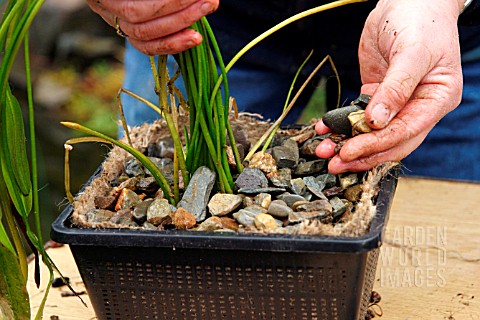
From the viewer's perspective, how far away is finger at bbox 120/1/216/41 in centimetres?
52

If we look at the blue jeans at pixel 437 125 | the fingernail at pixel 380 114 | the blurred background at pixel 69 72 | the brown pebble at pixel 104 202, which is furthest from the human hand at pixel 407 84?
the blurred background at pixel 69 72

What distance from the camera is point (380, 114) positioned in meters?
0.62

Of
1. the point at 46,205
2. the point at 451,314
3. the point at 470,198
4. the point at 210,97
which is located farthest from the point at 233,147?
the point at 46,205

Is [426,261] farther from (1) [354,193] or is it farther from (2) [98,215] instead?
(2) [98,215]

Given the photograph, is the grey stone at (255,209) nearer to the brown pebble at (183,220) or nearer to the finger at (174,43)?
the brown pebble at (183,220)

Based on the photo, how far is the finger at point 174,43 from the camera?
54 centimetres

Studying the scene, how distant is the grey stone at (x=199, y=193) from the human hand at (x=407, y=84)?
0.41ft

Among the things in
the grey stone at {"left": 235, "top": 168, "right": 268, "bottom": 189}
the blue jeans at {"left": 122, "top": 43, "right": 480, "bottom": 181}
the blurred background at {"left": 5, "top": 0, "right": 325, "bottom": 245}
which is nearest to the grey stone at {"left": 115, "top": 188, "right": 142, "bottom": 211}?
the grey stone at {"left": 235, "top": 168, "right": 268, "bottom": 189}

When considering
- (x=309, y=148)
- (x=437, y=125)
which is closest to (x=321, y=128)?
(x=309, y=148)

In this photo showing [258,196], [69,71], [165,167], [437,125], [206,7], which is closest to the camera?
[206,7]

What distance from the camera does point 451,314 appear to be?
0.69 metres

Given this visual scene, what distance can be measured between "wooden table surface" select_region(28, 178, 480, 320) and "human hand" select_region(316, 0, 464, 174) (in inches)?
6.7

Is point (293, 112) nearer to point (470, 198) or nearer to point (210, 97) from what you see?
point (470, 198)

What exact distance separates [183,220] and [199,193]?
55mm
